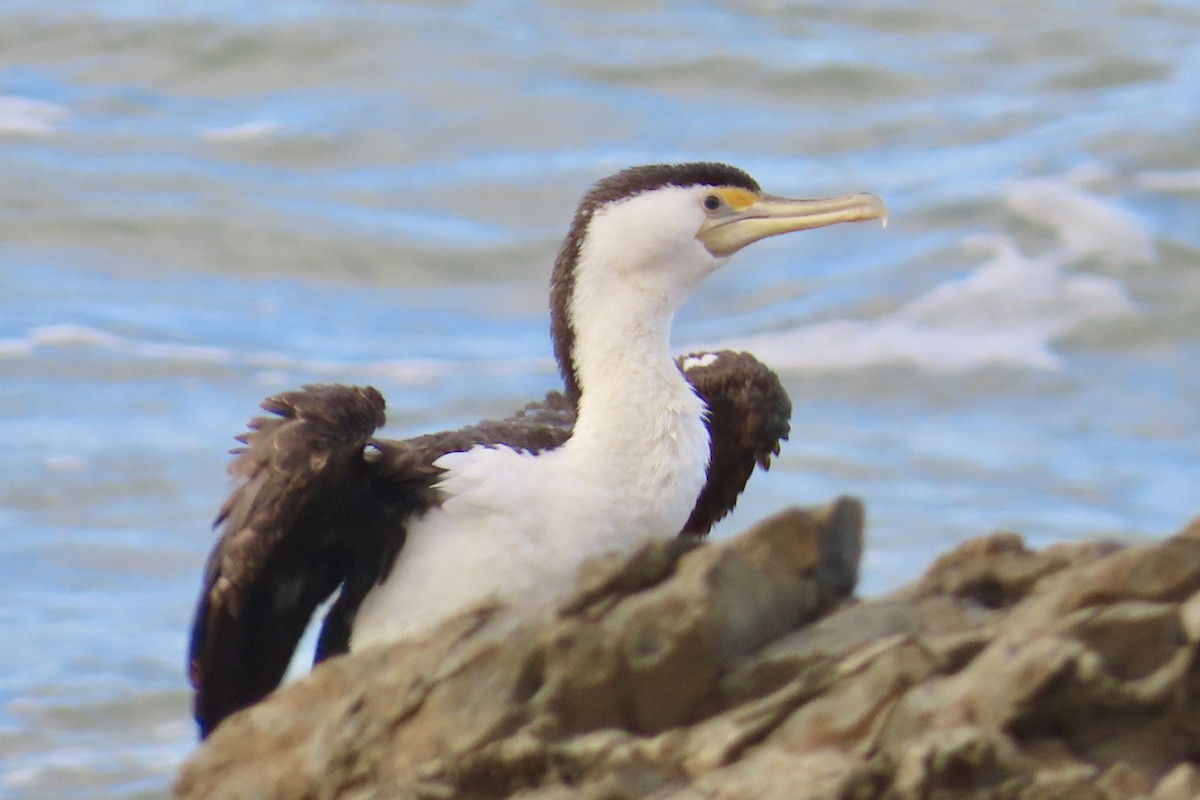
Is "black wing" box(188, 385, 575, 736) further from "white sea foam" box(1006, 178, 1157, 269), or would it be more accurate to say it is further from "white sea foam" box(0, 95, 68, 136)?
"white sea foam" box(0, 95, 68, 136)

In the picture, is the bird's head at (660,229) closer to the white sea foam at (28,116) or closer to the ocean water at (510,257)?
the ocean water at (510,257)

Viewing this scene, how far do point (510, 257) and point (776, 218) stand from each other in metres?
11.1

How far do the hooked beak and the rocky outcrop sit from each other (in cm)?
171

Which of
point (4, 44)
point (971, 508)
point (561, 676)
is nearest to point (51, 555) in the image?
point (971, 508)

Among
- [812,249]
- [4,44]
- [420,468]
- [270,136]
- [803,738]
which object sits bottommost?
[803,738]

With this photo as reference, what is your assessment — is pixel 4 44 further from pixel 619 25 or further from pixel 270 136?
pixel 619 25

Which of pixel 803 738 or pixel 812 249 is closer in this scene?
pixel 803 738

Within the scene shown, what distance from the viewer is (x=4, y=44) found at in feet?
72.3

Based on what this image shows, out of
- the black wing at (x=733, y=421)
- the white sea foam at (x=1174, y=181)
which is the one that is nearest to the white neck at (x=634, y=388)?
the black wing at (x=733, y=421)

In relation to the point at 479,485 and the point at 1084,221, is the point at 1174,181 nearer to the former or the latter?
the point at 1084,221

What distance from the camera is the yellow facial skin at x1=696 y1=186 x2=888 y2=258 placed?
258 inches

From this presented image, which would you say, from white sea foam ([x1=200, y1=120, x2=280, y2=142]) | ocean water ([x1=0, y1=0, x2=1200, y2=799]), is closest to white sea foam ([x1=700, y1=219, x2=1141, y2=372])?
ocean water ([x1=0, y1=0, x2=1200, y2=799])

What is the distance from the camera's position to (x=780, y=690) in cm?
453

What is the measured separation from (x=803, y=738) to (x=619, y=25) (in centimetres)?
1945
